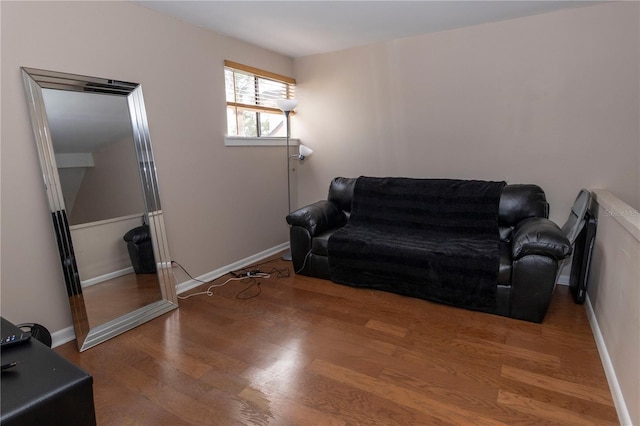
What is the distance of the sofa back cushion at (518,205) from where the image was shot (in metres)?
2.83

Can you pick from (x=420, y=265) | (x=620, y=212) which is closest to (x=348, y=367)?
(x=420, y=265)

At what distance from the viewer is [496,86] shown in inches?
121

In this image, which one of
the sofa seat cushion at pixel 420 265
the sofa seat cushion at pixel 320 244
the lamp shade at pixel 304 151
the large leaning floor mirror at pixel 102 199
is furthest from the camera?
the lamp shade at pixel 304 151

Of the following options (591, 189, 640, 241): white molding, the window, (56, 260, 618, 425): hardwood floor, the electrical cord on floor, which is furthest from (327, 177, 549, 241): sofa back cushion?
the window

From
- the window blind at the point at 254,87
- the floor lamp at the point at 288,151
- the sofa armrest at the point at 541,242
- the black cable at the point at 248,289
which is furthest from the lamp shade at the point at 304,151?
the sofa armrest at the point at 541,242

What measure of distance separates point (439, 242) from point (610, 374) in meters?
1.32

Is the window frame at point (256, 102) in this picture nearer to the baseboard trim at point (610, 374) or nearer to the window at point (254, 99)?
the window at point (254, 99)

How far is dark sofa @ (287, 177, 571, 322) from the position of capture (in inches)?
93.6

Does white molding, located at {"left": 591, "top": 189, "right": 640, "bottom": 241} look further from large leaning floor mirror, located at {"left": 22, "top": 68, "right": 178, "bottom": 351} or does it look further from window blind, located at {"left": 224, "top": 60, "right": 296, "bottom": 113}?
window blind, located at {"left": 224, "top": 60, "right": 296, "bottom": 113}

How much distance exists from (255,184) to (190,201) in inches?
33.3

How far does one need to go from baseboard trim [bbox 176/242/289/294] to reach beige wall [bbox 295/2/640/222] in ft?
3.63

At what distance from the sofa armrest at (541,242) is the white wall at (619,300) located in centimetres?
24

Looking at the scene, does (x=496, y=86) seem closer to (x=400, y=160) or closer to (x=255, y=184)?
(x=400, y=160)

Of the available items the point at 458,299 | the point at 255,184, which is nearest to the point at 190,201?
the point at 255,184
